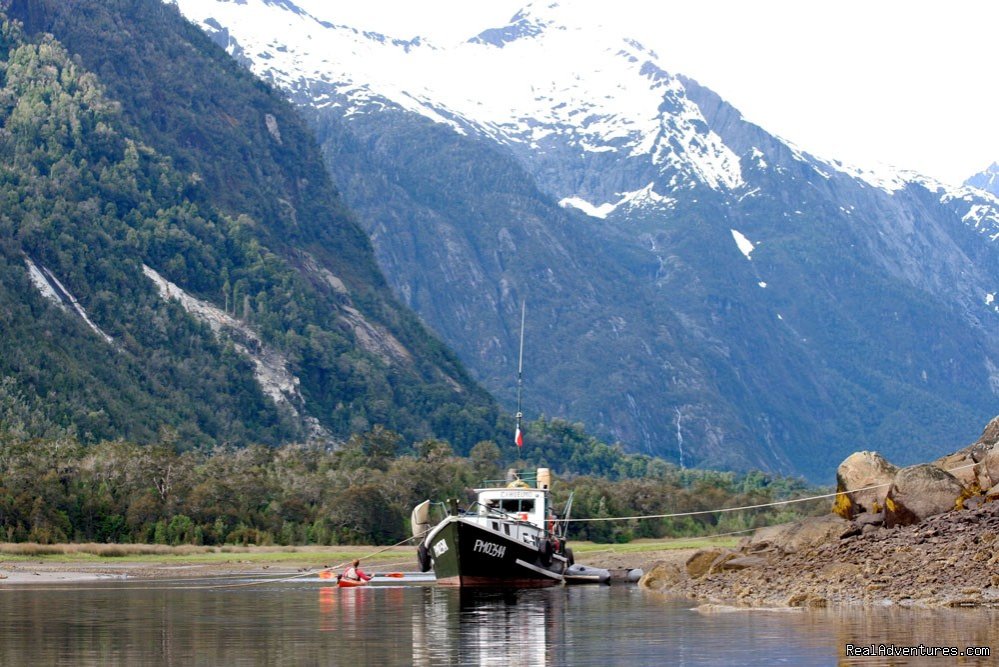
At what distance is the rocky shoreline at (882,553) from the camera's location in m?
64.3

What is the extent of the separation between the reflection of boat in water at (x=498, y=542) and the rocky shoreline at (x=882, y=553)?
872 cm

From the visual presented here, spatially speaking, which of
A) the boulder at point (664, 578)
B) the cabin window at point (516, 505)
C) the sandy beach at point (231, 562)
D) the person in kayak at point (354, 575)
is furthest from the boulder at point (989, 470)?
the person in kayak at point (354, 575)

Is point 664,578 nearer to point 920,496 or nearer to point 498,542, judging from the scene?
point 498,542

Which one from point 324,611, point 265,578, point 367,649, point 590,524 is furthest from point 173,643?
point 590,524

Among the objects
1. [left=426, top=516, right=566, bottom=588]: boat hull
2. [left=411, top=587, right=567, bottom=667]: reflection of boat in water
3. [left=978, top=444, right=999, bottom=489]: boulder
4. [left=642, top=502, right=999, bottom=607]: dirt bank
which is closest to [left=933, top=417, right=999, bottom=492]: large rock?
[left=978, top=444, right=999, bottom=489]: boulder

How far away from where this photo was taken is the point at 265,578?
10281 centimetres

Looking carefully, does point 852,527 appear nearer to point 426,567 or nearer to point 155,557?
point 426,567

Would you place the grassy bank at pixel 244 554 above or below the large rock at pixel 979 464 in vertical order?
below

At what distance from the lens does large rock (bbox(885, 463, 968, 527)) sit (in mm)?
71438

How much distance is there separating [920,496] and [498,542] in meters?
23.8

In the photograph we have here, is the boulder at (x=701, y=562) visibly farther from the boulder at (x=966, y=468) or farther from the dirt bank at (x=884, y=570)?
the boulder at (x=966, y=468)

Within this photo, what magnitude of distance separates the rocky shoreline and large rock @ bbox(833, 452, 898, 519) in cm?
6

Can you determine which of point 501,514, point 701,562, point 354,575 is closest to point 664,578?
point 701,562

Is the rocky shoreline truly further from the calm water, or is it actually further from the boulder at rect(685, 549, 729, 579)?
the calm water
